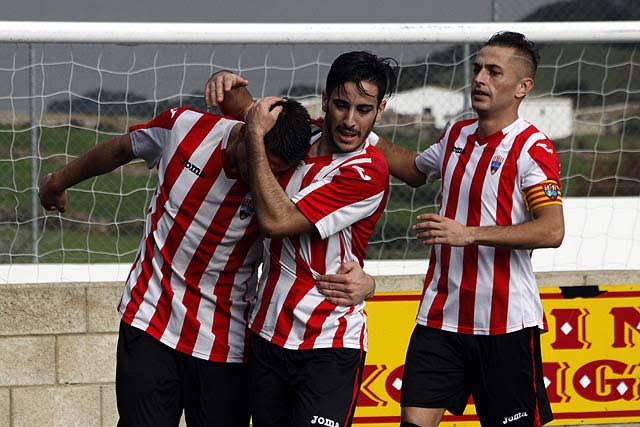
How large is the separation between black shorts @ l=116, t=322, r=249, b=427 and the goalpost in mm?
1768

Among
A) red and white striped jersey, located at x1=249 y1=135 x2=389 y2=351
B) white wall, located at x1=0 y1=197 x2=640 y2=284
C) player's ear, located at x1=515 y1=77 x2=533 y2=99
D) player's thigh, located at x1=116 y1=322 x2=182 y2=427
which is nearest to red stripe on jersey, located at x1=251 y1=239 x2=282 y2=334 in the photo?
red and white striped jersey, located at x1=249 y1=135 x2=389 y2=351

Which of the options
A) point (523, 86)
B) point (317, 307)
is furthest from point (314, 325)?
point (523, 86)

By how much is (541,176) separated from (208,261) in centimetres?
130

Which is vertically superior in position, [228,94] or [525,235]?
[228,94]

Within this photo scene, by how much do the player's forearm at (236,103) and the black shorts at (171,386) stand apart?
86 cm

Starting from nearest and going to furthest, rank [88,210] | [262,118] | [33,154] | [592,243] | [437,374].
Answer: [262,118]
[437,374]
[33,154]
[88,210]
[592,243]

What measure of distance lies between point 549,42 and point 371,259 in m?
1.47

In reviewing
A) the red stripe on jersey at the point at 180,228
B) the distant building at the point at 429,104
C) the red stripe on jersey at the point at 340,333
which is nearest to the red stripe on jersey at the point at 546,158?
the red stripe on jersey at the point at 340,333

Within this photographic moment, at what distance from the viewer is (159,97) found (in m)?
6.08

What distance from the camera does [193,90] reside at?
6152mm

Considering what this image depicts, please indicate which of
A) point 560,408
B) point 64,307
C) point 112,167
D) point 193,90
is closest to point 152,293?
point 112,167

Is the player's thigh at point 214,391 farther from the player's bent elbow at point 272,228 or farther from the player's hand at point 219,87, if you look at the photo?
the player's hand at point 219,87

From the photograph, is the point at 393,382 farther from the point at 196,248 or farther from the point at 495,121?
the point at 196,248

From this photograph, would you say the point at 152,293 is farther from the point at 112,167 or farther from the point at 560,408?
the point at 560,408
